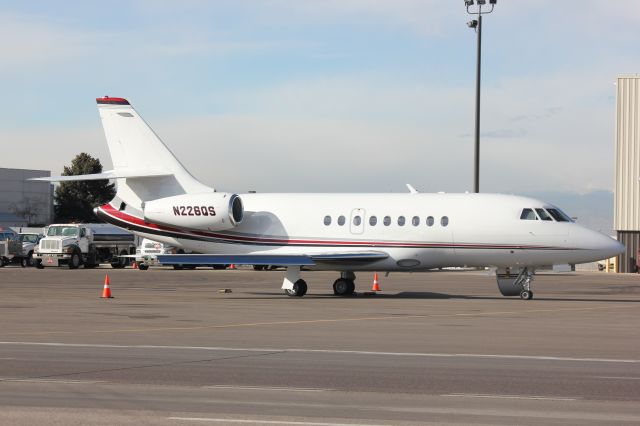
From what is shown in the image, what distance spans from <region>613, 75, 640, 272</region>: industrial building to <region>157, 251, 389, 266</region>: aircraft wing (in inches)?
1370

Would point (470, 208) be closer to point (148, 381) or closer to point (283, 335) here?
point (283, 335)

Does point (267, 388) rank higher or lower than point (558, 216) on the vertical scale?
lower

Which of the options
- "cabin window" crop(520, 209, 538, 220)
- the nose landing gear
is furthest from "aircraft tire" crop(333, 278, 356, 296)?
"cabin window" crop(520, 209, 538, 220)

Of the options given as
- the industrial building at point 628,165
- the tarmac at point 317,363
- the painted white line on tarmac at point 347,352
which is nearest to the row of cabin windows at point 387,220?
the tarmac at point 317,363

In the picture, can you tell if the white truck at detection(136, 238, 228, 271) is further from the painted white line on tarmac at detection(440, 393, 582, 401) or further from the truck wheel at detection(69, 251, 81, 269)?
the painted white line on tarmac at detection(440, 393, 582, 401)

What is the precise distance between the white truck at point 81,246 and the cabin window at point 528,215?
34.0m

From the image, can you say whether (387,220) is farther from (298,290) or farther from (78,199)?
(78,199)

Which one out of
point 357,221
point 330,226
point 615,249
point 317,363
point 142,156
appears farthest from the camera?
point 142,156

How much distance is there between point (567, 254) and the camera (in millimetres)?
30000

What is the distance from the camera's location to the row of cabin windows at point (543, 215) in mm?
30516

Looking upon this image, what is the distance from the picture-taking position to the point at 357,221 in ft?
106

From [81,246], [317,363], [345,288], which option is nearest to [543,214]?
[345,288]

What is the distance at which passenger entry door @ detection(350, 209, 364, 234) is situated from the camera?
32.2 m

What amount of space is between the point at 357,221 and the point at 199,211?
522cm
